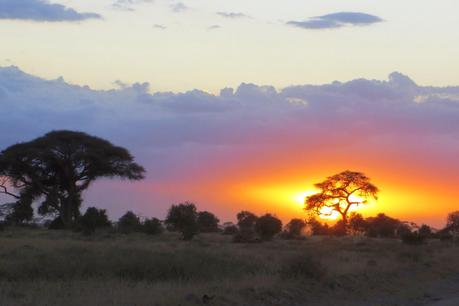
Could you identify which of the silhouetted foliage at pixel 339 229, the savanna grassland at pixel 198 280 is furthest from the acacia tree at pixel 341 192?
the savanna grassland at pixel 198 280

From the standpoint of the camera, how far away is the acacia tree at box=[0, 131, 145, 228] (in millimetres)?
61875

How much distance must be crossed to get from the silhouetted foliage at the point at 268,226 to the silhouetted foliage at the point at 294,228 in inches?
58.9

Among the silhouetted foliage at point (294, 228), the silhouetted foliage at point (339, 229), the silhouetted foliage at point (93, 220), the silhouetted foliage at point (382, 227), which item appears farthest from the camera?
the silhouetted foliage at point (382, 227)

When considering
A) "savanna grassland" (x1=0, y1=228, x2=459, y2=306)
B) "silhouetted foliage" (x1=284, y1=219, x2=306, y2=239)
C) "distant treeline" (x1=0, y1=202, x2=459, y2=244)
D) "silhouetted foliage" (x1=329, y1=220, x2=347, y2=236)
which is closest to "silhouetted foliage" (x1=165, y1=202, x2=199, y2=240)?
"distant treeline" (x1=0, y1=202, x2=459, y2=244)

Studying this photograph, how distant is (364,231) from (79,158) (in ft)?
99.8

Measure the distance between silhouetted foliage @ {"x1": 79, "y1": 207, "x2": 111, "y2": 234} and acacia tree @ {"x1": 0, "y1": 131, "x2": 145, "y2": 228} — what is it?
9.07 ft

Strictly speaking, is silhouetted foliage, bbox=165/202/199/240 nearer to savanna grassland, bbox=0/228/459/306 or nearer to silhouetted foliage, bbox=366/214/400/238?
silhouetted foliage, bbox=366/214/400/238

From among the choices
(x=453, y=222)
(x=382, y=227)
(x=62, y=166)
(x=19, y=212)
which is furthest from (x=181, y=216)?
(x=453, y=222)

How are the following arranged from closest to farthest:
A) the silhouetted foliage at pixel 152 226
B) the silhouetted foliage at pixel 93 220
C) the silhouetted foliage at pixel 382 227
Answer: the silhouetted foliage at pixel 93 220
the silhouetted foliage at pixel 152 226
the silhouetted foliage at pixel 382 227

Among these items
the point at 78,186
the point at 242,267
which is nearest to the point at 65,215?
the point at 78,186

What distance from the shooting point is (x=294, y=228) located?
7412 cm

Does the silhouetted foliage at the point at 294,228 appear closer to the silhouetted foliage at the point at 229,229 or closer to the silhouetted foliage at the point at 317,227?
the silhouetted foliage at the point at 317,227

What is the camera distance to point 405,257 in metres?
35.3

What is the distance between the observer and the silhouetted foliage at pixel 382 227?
247 ft
